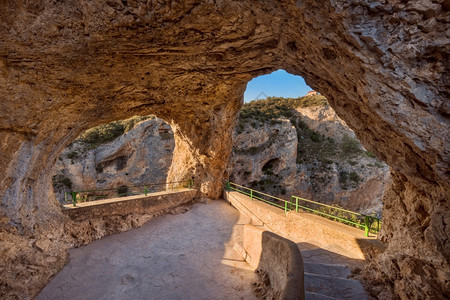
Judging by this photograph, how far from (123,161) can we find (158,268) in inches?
687

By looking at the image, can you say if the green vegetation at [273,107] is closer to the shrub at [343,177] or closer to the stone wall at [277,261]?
the shrub at [343,177]

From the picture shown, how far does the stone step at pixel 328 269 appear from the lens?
445 cm

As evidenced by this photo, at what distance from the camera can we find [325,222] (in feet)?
21.0

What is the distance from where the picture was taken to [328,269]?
4.60m

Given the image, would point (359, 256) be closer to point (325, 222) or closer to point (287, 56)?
point (325, 222)

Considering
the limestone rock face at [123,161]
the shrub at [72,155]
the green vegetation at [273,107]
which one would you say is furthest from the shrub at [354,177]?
the shrub at [72,155]

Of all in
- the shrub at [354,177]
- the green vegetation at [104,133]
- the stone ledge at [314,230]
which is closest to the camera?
the stone ledge at [314,230]

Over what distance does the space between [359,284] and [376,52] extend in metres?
4.21

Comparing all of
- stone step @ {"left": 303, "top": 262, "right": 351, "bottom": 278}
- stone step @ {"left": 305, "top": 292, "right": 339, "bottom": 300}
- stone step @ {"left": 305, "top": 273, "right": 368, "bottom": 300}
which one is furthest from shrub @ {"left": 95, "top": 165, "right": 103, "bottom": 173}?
stone step @ {"left": 305, "top": 292, "right": 339, "bottom": 300}

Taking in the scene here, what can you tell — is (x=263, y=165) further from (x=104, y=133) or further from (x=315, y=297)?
(x=315, y=297)

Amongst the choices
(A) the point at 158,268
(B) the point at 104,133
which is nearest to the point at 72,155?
(B) the point at 104,133

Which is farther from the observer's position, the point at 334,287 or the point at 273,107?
the point at 273,107

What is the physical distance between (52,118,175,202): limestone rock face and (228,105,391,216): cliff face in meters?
7.99

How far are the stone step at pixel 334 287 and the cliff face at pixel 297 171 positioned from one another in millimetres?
15037
